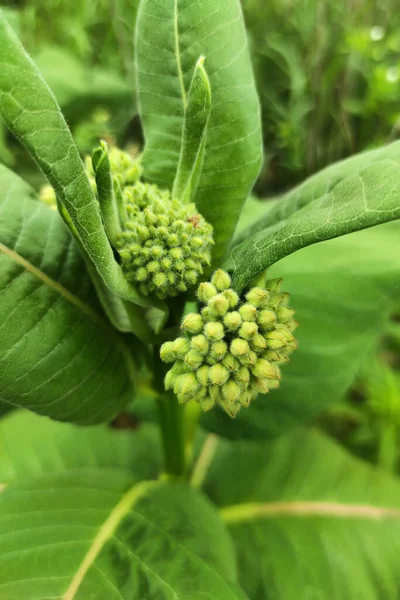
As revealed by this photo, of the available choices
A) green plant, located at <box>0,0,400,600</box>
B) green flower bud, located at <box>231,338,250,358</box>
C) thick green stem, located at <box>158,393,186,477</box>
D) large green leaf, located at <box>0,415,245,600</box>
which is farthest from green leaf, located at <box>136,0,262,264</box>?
large green leaf, located at <box>0,415,245,600</box>

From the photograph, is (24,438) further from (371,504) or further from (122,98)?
(122,98)

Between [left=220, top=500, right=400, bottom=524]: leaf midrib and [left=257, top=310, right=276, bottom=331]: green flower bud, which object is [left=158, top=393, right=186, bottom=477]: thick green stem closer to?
[left=220, top=500, right=400, bottom=524]: leaf midrib

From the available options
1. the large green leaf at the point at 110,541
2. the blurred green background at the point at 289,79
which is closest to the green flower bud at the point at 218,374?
the large green leaf at the point at 110,541

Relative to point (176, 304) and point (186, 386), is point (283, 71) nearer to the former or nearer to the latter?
point (176, 304)

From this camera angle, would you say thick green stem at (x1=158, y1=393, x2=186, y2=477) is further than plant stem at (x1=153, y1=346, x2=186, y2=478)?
Yes

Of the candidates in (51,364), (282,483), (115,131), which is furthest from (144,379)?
(115,131)

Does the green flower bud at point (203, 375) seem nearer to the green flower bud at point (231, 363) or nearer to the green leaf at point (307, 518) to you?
the green flower bud at point (231, 363)
